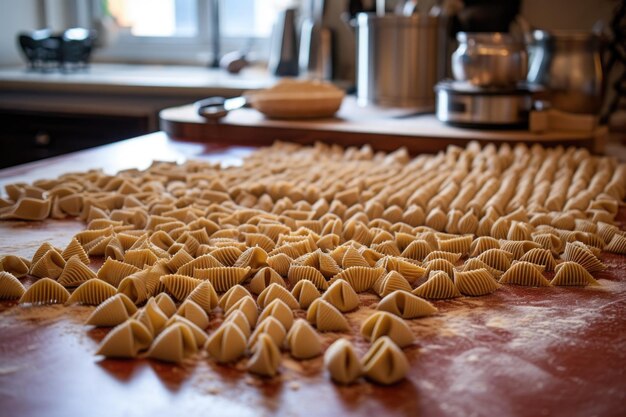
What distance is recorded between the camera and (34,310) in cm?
88

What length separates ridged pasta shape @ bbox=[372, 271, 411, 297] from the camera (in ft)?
3.04

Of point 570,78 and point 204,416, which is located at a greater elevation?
point 570,78

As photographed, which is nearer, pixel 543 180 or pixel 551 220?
pixel 551 220

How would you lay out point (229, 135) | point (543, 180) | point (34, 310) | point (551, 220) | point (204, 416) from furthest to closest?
point (229, 135)
point (543, 180)
point (551, 220)
point (34, 310)
point (204, 416)

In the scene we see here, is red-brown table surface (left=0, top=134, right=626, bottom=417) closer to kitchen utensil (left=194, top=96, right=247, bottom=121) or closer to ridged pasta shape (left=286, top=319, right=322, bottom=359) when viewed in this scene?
ridged pasta shape (left=286, top=319, right=322, bottom=359)

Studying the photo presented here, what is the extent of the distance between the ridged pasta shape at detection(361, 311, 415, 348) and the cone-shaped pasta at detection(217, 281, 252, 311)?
0.15 m

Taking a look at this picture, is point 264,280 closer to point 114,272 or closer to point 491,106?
point 114,272

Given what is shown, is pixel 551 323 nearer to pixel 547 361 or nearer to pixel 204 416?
pixel 547 361

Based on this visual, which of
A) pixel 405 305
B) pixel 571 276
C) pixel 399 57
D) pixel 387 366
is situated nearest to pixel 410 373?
pixel 387 366

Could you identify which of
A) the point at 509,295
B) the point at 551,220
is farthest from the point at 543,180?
the point at 509,295

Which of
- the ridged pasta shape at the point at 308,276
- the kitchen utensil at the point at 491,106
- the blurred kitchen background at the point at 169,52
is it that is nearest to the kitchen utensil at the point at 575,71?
the blurred kitchen background at the point at 169,52

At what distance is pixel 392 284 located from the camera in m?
0.93

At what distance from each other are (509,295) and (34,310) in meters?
0.59

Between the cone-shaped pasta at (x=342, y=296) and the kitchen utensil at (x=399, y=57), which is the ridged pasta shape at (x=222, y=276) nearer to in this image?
the cone-shaped pasta at (x=342, y=296)
